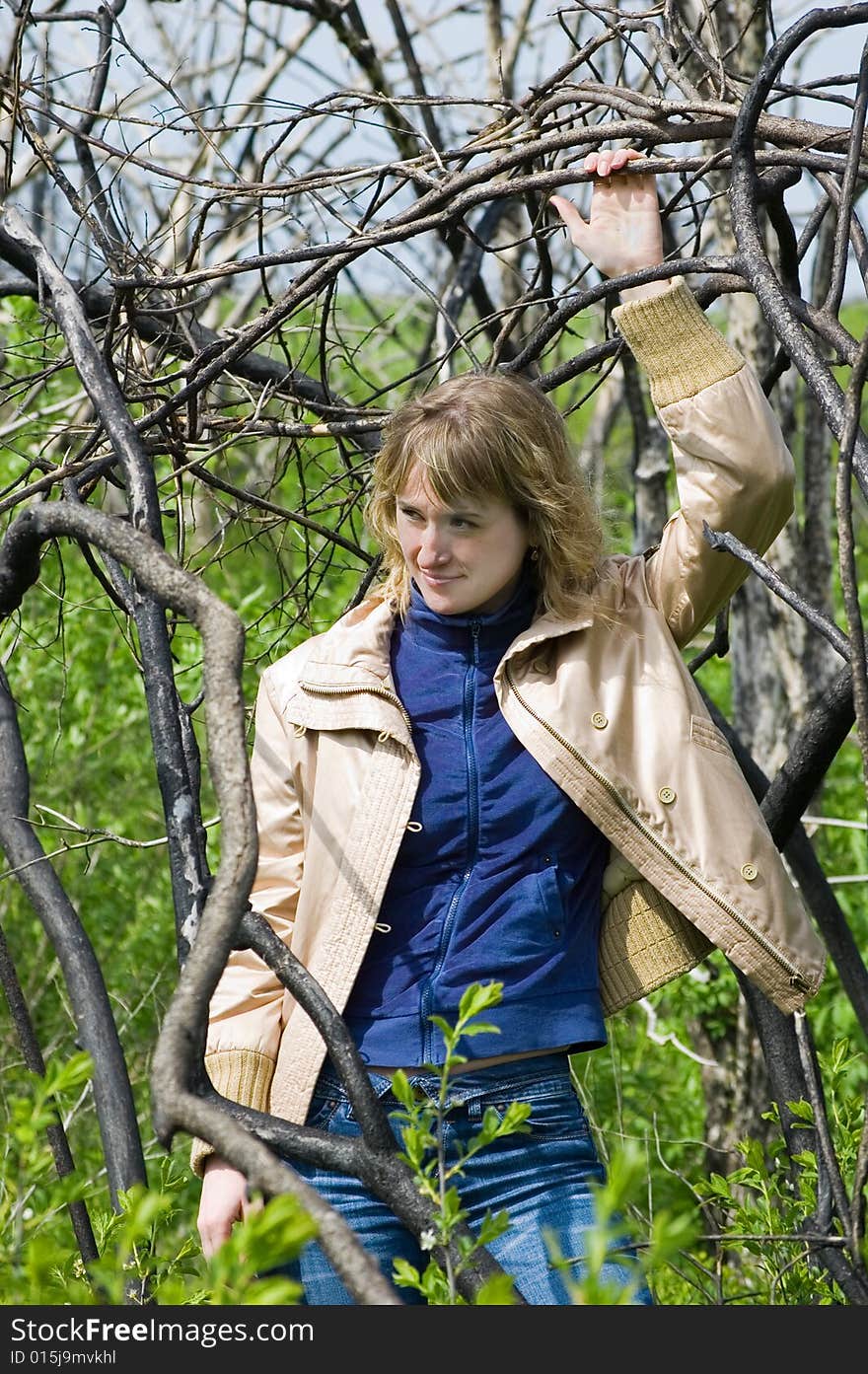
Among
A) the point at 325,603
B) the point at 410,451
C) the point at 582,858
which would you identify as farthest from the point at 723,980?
the point at 410,451

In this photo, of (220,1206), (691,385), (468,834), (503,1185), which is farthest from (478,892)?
(691,385)

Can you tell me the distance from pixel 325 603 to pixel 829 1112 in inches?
130

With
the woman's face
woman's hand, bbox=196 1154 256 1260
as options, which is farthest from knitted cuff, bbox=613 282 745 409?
woman's hand, bbox=196 1154 256 1260

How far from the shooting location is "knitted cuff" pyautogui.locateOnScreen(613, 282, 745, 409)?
1.84 metres

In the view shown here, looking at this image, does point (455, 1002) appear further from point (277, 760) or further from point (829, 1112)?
point (829, 1112)

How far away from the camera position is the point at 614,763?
6.15 ft

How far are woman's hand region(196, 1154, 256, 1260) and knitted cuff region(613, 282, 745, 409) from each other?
3.69 feet

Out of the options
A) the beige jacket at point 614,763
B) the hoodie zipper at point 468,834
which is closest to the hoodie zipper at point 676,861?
the beige jacket at point 614,763

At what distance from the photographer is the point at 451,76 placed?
557 cm

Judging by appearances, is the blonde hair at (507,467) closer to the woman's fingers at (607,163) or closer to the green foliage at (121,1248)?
the woman's fingers at (607,163)

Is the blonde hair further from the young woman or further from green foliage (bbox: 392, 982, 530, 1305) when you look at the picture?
green foliage (bbox: 392, 982, 530, 1305)

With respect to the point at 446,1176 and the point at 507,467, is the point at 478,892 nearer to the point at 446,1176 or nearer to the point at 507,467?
the point at 507,467

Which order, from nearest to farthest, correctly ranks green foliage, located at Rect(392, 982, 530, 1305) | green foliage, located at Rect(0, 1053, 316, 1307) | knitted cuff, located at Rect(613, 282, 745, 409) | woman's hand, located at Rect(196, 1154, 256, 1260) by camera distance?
green foliage, located at Rect(0, 1053, 316, 1307) → green foliage, located at Rect(392, 982, 530, 1305) → woman's hand, located at Rect(196, 1154, 256, 1260) → knitted cuff, located at Rect(613, 282, 745, 409)
